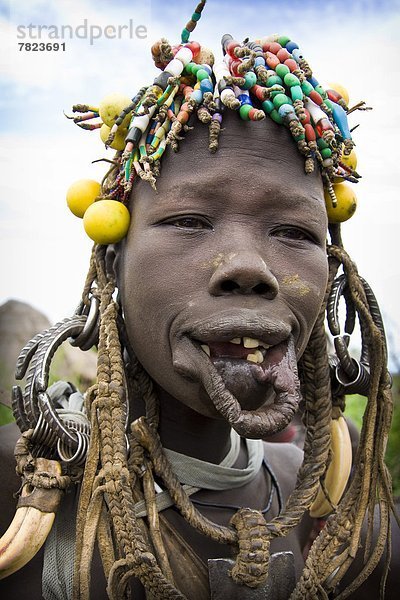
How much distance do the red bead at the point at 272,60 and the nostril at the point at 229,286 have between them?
545 mm

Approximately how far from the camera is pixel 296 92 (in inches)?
64.2

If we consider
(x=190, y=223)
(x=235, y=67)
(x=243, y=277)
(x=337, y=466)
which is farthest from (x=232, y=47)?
(x=337, y=466)

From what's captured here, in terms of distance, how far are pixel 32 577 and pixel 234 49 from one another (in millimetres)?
1297

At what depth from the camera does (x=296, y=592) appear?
1633 millimetres

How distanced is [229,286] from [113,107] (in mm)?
524

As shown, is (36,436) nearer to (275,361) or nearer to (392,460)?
(275,361)

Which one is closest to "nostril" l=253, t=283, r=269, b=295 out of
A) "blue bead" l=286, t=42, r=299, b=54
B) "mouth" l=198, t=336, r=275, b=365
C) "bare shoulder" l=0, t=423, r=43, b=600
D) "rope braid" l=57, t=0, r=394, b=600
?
"mouth" l=198, t=336, r=275, b=365

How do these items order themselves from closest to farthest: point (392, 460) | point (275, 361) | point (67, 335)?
1. point (275, 361)
2. point (67, 335)
3. point (392, 460)

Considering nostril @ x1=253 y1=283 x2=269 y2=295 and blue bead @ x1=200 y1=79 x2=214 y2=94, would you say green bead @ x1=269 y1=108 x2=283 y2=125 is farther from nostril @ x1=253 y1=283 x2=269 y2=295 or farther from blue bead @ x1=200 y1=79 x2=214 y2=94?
nostril @ x1=253 y1=283 x2=269 y2=295

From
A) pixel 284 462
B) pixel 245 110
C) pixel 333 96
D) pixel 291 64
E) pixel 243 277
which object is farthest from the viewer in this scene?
pixel 284 462

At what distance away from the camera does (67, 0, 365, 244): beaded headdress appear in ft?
5.18

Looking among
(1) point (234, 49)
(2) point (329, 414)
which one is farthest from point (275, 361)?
(1) point (234, 49)

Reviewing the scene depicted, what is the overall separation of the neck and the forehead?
0.51 m

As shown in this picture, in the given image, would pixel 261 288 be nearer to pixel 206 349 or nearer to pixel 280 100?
pixel 206 349
